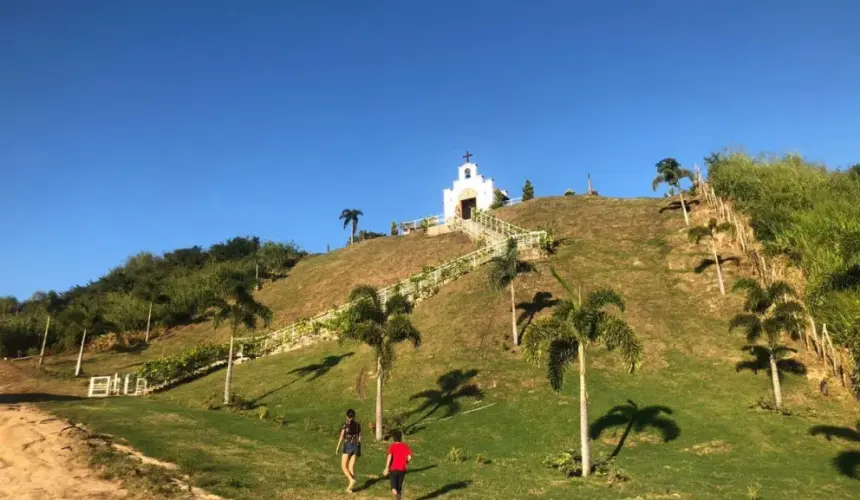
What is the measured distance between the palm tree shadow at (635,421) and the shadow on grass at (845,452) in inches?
246

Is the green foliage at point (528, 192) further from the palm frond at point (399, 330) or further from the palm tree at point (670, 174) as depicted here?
the palm frond at point (399, 330)

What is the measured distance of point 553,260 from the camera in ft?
168

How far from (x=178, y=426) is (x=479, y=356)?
800 inches

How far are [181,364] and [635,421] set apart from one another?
3298cm

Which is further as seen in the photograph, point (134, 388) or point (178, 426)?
point (134, 388)

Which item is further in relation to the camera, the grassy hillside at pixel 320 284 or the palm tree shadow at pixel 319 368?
the grassy hillside at pixel 320 284

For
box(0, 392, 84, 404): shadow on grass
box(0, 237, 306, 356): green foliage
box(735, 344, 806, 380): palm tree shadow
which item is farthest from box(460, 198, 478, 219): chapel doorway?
box(0, 392, 84, 404): shadow on grass

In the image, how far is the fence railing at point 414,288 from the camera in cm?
4747

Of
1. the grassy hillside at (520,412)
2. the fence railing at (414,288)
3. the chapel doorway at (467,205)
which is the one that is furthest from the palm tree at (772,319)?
the chapel doorway at (467,205)

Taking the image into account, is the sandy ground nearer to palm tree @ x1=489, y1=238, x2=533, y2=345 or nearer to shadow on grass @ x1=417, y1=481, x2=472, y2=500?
shadow on grass @ x1=417, y1=481, x2=472, y2=500

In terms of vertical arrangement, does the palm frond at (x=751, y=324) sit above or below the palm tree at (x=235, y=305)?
below

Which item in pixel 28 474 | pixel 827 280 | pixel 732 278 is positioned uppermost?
pixel 732 278

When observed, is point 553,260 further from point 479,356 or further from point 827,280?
point 827,280

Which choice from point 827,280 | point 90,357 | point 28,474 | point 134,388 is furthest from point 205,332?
point 827,280
